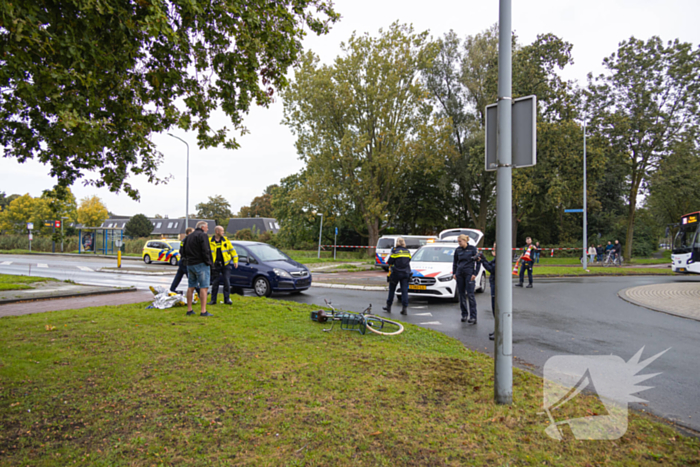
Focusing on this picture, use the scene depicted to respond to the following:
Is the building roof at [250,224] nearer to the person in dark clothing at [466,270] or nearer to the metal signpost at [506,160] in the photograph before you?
the person in dark clothing at [466,270]

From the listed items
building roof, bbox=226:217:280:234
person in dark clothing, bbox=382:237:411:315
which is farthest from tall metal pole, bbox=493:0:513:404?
building roof, bbox=226:217:280:234

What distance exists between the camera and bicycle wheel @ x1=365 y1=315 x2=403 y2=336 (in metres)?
7.13

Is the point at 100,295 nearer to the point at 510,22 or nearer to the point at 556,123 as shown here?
the point at 510,22

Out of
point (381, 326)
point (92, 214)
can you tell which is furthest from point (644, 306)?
point (92, 214)

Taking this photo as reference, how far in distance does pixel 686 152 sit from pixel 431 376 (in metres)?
35.8

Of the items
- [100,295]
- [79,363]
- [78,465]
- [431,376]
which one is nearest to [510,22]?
[431,376]

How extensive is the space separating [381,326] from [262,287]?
5.71 meters

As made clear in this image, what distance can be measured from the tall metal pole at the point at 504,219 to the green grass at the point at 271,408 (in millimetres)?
410

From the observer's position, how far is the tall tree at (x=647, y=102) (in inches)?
1145

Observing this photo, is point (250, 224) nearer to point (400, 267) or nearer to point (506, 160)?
point (400, 267)

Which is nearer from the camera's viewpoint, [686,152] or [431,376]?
[431,376]

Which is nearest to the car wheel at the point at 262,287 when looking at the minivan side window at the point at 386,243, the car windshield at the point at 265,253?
the car windshield at the point at 265,253

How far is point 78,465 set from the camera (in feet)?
9.04

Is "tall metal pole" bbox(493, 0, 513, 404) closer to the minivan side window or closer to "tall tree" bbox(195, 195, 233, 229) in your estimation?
the minivan side window
